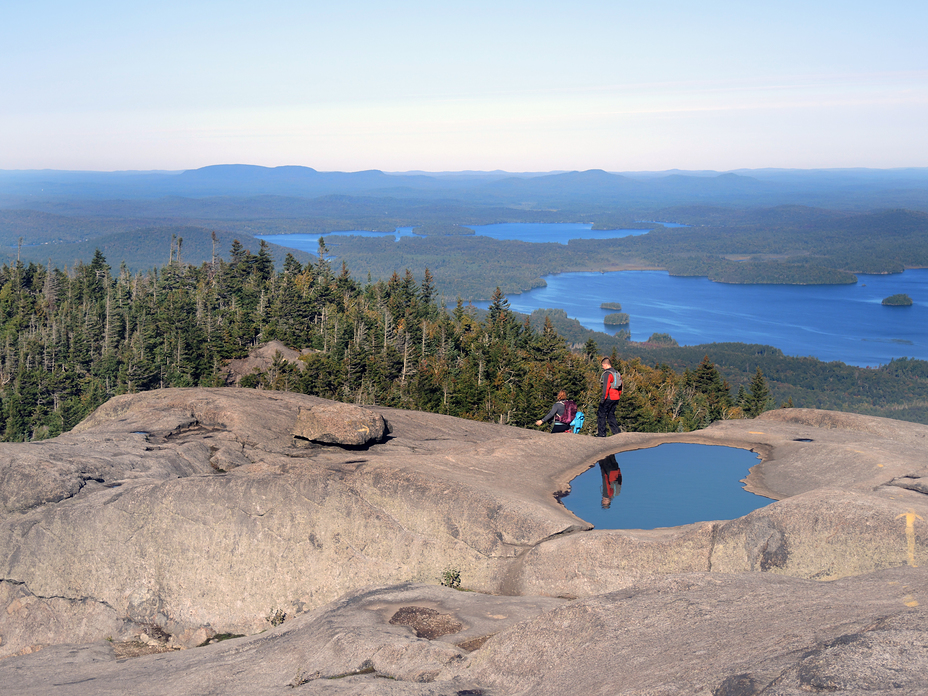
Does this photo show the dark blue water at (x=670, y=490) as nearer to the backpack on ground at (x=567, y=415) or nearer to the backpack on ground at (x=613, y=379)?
the backpack on ground at (x=613, y=379)

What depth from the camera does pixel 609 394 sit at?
2244 cm

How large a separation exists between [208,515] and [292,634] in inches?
170

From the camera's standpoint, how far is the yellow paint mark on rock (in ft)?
39.5

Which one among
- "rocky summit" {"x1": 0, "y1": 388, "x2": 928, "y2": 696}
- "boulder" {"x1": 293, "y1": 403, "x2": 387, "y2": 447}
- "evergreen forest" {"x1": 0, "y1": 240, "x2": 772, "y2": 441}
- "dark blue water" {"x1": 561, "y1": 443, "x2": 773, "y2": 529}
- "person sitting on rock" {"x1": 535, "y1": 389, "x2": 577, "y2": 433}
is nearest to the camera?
"rocky summit" {"x1": 0, "y1": 388, "x2": 928, "y2": 696}

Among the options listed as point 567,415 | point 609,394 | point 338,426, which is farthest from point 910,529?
point 338,426

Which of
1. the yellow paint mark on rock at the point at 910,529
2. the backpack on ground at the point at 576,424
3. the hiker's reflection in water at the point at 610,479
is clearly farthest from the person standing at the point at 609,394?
the yellow paint mark on rock at the point at 910,529

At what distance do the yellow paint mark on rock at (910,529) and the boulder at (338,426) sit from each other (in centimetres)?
1230

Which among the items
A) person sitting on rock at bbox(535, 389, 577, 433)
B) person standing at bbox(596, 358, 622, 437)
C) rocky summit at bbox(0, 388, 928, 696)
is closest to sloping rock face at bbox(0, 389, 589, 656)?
rocky summit at bbox(0, 388, 928, 696)

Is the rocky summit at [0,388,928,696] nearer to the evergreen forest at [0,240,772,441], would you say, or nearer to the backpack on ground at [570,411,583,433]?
the backpack on ground at [570,411,583,433]

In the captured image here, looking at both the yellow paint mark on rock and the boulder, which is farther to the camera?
the boulder

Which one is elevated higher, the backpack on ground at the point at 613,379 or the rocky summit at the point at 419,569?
the backpack on ground at the point at 613,379

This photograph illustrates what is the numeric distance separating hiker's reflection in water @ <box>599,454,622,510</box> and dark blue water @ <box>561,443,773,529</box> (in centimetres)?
9

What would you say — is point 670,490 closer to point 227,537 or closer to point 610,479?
point 610,479

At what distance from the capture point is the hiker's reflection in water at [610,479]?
56.0 ft
